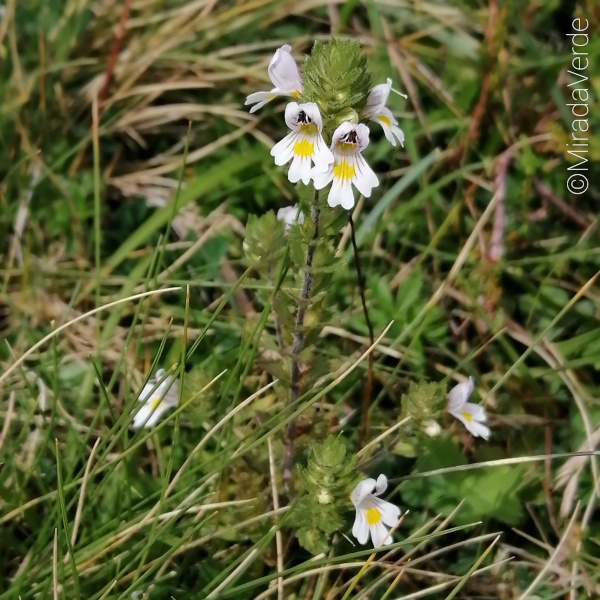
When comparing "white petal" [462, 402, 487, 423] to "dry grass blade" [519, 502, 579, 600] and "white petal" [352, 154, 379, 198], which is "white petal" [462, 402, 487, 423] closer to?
"dry grass blade" [519, 502, 579, 600]

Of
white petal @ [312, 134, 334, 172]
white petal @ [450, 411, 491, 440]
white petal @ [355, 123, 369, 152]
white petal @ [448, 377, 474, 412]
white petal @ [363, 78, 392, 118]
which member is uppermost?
white petal @ [363, 78, 392, 118]

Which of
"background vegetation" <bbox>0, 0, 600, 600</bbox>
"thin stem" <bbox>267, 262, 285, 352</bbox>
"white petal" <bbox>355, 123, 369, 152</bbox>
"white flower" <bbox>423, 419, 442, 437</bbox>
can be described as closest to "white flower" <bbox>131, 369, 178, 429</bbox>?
"background vegetation" <bbox>0, 0, 600, 600</bbox>

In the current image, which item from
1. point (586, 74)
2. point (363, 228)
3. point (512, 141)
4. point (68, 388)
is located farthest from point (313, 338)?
point (586, 74)

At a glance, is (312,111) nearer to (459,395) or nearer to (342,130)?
(342,130)

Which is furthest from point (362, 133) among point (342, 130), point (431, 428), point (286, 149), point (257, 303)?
point (257, 303)

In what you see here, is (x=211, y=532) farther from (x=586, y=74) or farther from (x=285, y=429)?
(x=586, y=74)

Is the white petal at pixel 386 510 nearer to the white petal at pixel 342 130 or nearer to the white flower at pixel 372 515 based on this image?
the white flower at pixel 372 515

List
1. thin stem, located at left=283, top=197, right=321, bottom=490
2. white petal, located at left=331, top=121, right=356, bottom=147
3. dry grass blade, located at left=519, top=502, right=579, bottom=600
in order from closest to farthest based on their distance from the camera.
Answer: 1. white petal, located at left=331, top=121, right=356, bottom=147
2. thin stem, located at left=283, top=197, right=321, bottom=490
3. dry grass blade, located at left=519, top=502, right=579, bottom=600
